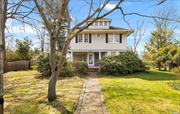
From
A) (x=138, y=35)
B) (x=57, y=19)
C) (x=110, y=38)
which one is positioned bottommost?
(x=57, y=19)

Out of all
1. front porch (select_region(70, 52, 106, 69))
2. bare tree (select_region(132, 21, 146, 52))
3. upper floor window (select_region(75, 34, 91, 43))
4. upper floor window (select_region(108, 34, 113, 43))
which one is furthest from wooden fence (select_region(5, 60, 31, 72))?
bare tree (select_region(132, 21, 146, 52))

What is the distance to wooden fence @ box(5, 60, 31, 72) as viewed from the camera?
91.4 feet

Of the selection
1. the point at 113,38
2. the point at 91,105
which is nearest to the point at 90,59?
the point at 113,38

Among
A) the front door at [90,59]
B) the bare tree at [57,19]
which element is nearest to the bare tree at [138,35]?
the front door at [90,59]

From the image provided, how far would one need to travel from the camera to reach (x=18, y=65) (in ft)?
93.2

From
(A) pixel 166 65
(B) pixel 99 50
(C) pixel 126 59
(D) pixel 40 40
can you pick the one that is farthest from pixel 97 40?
(D) pixel 40 40

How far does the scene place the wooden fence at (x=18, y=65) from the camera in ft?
91.4

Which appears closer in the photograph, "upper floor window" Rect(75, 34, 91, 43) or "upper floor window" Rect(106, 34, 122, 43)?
"upper floor window" Rect(106, 34, 122, 43)

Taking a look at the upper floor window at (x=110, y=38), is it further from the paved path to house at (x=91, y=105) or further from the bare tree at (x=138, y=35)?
the paved path to house at (x=91, y=105)

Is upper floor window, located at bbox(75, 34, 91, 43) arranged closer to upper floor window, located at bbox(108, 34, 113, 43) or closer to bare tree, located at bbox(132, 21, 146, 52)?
upper floor window, located at bbox(108, 34, 113, 43)

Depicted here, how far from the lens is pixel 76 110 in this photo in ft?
27.9

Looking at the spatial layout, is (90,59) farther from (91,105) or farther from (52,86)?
(91,105)

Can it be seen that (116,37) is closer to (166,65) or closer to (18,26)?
(166,65)

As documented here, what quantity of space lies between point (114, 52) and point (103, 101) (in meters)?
19.6
